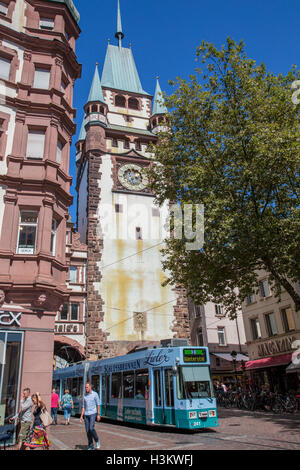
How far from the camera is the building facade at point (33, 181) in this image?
12.7 meters

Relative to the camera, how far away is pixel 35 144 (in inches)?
625

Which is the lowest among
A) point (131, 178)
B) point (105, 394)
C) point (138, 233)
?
point (105, 394)

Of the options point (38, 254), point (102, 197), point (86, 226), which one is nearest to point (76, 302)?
point (86, 226)

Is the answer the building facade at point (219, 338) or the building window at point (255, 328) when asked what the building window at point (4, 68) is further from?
the building facade at point (219, 338)

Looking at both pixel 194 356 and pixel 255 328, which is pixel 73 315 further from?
pixel 194 356

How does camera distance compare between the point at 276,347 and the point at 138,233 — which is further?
the point at 138,233

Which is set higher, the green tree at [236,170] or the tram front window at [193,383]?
the green tree at [236,170]

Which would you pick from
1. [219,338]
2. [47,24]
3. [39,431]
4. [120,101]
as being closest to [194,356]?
[39,431]

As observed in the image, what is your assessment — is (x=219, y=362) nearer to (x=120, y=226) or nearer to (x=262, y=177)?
(x=120, y=226)

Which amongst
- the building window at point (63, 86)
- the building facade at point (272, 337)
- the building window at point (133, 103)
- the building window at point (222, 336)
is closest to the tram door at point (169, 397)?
the building facade at point (272, 337)

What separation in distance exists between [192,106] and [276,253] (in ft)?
Answer: 27.3

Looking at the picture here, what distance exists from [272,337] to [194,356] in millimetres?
16083

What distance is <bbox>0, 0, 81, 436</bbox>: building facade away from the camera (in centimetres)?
1273

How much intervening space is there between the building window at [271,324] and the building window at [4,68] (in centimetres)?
2372
